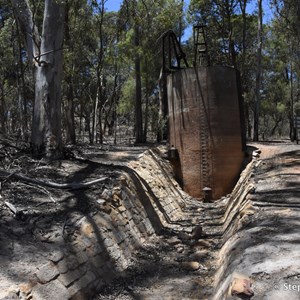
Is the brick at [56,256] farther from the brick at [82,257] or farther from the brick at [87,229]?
the brick at [87,229]

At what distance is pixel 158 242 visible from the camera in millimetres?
8352

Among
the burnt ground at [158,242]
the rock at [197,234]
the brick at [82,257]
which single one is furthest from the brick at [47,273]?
the rock at [197,234]

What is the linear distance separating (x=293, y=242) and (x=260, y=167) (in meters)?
6.70

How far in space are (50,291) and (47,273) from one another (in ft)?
0.77

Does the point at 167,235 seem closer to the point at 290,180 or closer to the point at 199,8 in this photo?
the point at 290,180

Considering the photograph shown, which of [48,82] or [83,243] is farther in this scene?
[48,82]

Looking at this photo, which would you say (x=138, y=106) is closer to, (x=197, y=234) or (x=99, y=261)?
(x=197, y=234)

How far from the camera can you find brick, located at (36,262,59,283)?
15.5 feet

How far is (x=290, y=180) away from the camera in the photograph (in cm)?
923

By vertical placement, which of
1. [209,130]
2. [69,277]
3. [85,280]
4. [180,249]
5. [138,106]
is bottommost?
[180,249]

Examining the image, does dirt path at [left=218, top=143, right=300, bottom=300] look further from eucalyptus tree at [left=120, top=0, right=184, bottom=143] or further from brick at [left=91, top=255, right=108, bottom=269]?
eucalyptus tree at [left=120, top=0, right=184, bottom=143]

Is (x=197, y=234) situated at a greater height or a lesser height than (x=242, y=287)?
lesser

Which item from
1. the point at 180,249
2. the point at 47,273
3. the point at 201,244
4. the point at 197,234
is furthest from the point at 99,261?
the point at 197,234

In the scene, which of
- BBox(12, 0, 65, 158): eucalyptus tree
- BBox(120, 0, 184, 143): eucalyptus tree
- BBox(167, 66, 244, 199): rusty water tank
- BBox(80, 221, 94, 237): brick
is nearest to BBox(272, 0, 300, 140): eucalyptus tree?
BBox(120, 0, 184, 143): eucalyptus tree
